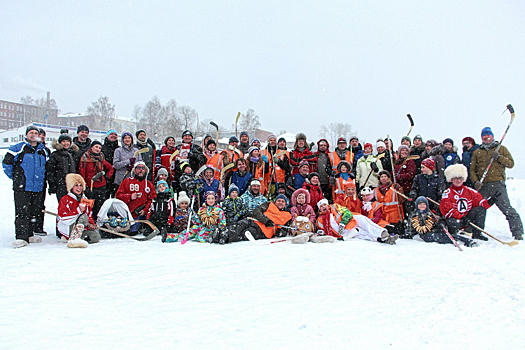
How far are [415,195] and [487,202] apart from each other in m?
1.07

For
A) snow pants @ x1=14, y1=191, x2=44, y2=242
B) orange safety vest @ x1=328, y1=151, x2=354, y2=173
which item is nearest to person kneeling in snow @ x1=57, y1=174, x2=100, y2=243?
snow pants @ x1=14, y1=191, x2=44, y2=242

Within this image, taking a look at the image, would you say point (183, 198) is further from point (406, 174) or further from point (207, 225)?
point (406, 174)

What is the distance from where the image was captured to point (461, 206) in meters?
5.27

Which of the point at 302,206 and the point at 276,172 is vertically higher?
the point at 276,172

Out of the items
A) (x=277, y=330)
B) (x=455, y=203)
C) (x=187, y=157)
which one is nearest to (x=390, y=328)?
(x=277, y=330)

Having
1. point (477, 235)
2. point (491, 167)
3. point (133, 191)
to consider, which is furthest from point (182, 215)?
point (491, 167)

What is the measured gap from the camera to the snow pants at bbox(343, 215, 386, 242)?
5.29 meters

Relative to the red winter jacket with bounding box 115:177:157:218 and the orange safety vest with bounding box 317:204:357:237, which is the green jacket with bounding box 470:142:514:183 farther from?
the red winter jacket with bounding box 115:177:157:218

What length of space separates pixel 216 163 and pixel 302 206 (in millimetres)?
2016

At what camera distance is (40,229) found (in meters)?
5.54

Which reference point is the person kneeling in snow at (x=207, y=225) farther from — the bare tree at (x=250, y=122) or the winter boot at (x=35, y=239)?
the bare tree at (x=250, y=122)

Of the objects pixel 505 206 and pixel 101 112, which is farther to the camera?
pixel 101 112

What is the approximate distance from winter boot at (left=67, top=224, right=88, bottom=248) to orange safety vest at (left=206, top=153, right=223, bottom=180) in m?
2.51

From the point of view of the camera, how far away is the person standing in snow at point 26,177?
4938mm
